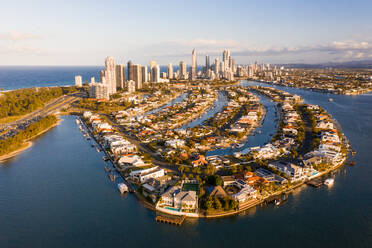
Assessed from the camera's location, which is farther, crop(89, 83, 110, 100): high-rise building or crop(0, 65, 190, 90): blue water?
crop(0, 65, 190, 90): blue water

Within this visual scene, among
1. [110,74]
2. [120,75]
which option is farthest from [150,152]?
[120,75]

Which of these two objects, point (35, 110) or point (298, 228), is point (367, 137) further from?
point (35, 110)

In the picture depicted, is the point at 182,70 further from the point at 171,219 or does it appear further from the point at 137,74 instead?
the point at 171,219

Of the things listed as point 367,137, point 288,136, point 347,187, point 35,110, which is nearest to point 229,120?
point 288,136

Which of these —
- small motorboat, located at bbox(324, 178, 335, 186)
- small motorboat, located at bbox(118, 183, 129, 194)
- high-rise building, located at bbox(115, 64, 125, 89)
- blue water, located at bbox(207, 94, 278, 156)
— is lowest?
small motorboat, located at bbox(118, 183, 129, 194)

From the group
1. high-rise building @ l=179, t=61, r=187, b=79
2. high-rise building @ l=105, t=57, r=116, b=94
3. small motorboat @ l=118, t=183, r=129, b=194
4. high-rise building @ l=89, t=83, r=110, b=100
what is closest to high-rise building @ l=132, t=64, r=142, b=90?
high-rise building @ l=105, t=57, r=116, b=94

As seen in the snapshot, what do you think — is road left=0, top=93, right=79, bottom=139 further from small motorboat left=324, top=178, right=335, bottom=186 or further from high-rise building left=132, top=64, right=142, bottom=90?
small motorboat left=324, top=178, right=335, bottom=186
